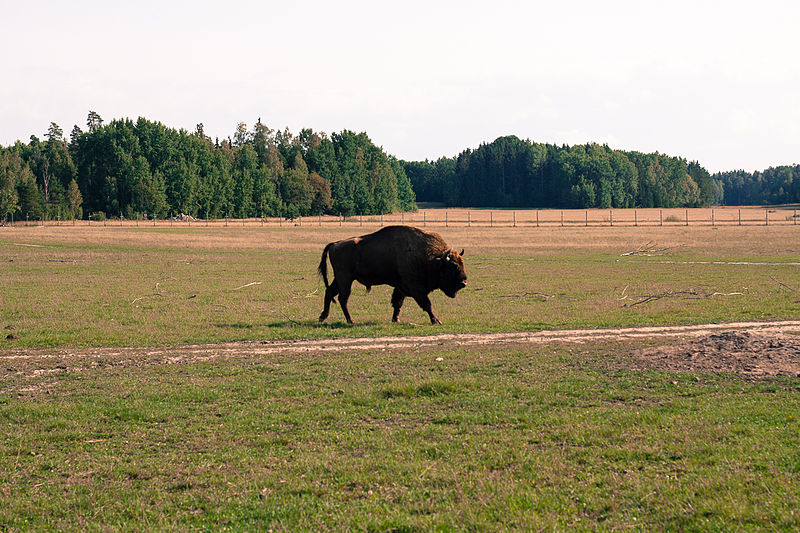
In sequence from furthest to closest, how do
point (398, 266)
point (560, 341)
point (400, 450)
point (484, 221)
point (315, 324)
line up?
point (484, 221) < point (398, 266) < point (315, 324) < point (560, 341) < point (400, 450)

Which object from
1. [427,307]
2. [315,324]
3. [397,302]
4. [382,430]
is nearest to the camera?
[382,430]

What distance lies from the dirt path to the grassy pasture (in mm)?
1054

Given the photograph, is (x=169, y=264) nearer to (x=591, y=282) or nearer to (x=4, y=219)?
(x=591, y=282)

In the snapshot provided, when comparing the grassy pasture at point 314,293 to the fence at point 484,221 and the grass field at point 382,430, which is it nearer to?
the grass field at point 382,430

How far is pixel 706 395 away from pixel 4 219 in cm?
11979

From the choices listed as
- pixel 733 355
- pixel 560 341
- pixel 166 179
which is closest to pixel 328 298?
pixel 560 341

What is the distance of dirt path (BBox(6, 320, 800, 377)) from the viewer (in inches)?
541

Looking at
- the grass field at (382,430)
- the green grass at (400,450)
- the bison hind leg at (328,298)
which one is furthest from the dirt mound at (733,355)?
the bison hind leg at (328,298)

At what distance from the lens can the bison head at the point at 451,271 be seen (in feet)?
68.5

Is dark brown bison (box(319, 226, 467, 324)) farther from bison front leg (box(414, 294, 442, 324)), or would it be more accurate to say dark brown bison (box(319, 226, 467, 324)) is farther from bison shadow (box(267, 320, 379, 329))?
bison shadow (box(267, 320, 379, 329))

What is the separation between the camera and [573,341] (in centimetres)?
1722

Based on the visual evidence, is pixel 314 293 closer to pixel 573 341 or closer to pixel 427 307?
pixel 427 307

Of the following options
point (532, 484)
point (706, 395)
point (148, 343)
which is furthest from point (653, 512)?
point (148, 343)

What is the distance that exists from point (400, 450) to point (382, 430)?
970 mm
